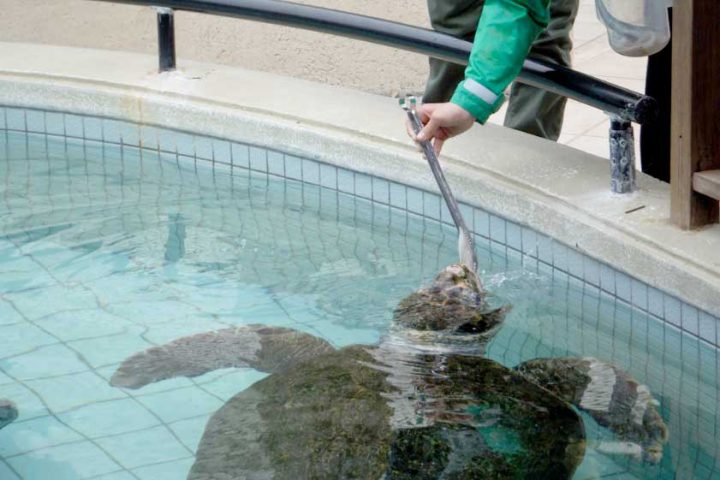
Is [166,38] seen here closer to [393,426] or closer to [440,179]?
[440,179]

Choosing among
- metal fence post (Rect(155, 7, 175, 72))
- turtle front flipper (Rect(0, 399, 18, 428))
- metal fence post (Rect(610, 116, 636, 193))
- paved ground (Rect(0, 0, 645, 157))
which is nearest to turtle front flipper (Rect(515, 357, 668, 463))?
Answer: metal fence post (Rect(610, 116, 636, 193))

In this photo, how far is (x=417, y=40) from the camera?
3.94 meters

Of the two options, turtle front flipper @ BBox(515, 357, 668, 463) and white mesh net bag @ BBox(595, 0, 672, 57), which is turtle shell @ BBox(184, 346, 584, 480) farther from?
white mesh net bag @ BBox(595, 0, 672, 57)

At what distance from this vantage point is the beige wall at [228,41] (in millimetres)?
6652

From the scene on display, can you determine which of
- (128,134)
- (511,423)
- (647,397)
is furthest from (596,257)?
(128,134)

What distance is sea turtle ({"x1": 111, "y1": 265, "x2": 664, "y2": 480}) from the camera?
2.47 metres

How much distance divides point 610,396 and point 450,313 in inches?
17.8

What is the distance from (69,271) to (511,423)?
1.94m

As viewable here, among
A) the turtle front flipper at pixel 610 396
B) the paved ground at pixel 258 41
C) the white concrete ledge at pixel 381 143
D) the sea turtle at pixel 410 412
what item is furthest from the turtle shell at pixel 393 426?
the paved ground at pixel 258 41

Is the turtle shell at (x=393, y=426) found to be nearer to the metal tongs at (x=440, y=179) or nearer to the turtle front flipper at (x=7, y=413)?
the metal tongs at (x=440, y=179)

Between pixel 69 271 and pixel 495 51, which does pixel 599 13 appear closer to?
pixel 495 51

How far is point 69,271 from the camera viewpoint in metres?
4.00

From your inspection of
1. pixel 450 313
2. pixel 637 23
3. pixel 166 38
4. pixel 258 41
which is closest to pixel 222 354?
pixel 450 313

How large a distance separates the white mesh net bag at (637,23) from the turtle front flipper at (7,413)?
189 cm
